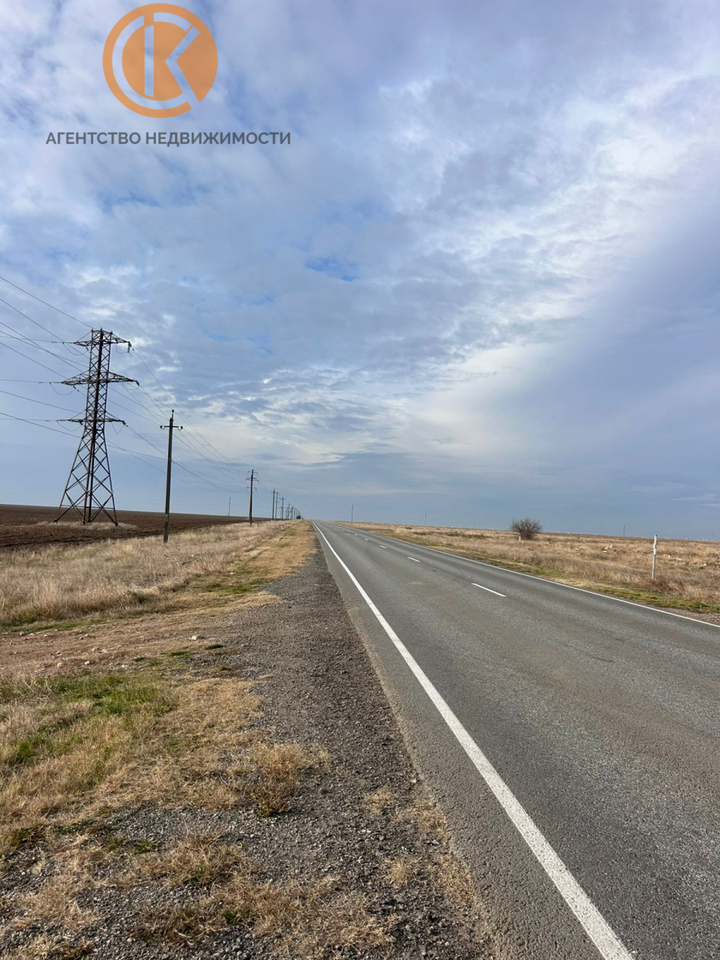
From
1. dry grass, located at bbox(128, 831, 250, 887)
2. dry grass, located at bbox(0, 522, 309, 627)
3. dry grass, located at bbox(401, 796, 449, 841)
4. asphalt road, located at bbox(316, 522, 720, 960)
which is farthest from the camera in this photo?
dry grass, located at bbox(0, 522, 309, 627)

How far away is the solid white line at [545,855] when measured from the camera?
7.96 feet

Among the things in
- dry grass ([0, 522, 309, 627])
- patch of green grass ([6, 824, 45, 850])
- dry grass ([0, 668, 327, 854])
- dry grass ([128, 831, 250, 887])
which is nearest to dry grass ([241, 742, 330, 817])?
dry grass ([0, 668, 327, 854])

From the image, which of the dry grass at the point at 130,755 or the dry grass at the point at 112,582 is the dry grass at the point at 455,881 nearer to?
the dry grass at the point at 130,755

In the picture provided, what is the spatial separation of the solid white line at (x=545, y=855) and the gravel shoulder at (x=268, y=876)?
1.57 ft

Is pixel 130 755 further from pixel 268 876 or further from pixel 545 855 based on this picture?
pixel 545 855

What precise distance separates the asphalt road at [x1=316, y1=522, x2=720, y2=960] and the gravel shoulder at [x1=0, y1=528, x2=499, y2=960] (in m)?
0.28

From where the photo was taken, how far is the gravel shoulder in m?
2.36

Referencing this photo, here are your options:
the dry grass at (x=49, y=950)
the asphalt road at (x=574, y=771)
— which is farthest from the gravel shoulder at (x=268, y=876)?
the asphalt road at (x=574, y=771)

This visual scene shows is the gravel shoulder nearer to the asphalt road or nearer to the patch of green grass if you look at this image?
the patch of green grass

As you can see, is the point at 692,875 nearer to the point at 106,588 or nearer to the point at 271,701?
the point at 271,701

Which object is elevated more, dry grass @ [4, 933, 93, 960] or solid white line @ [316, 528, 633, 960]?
solid white line @ [316, 528, 633, 960]

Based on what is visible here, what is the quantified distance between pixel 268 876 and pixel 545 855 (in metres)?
1.53

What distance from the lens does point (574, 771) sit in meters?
4.09

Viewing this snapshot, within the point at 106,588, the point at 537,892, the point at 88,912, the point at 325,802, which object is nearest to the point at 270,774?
the point at 325,802
